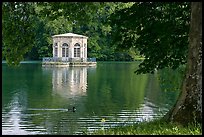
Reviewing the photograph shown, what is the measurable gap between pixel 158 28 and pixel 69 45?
145 feet

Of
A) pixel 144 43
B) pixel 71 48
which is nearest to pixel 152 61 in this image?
pixel 144 43

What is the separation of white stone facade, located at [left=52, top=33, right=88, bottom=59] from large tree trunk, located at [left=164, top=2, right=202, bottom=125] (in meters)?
45.7

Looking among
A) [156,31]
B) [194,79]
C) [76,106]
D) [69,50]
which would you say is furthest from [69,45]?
[194,79]

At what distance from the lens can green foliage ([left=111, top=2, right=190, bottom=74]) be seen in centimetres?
789

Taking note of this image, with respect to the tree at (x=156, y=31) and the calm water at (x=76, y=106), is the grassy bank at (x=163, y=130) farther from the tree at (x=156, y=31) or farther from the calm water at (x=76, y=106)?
the calm water at (x=76, y=106)

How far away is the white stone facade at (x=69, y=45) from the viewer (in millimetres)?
51344

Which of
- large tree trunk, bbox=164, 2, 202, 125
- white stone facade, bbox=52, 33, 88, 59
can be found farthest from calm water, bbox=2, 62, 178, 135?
white stone facade, bbox=52, 33, 88, 59

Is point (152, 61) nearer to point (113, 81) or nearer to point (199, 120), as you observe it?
point (199, 120)

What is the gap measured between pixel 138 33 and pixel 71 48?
1723 inches

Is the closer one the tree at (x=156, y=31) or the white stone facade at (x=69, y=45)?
the tree at (x=156, y=31)

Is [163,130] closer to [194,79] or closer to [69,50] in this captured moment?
[194,79]

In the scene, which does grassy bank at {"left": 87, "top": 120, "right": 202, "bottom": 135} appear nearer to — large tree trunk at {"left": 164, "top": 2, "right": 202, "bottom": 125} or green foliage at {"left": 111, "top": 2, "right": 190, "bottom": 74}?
large tree trunk at {"left": 164, "top": 2, "right": 202, "bottom": 125}

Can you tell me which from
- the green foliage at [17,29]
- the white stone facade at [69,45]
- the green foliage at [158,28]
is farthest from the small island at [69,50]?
the green foliage at [158,28]

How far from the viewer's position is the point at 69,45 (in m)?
51.8
